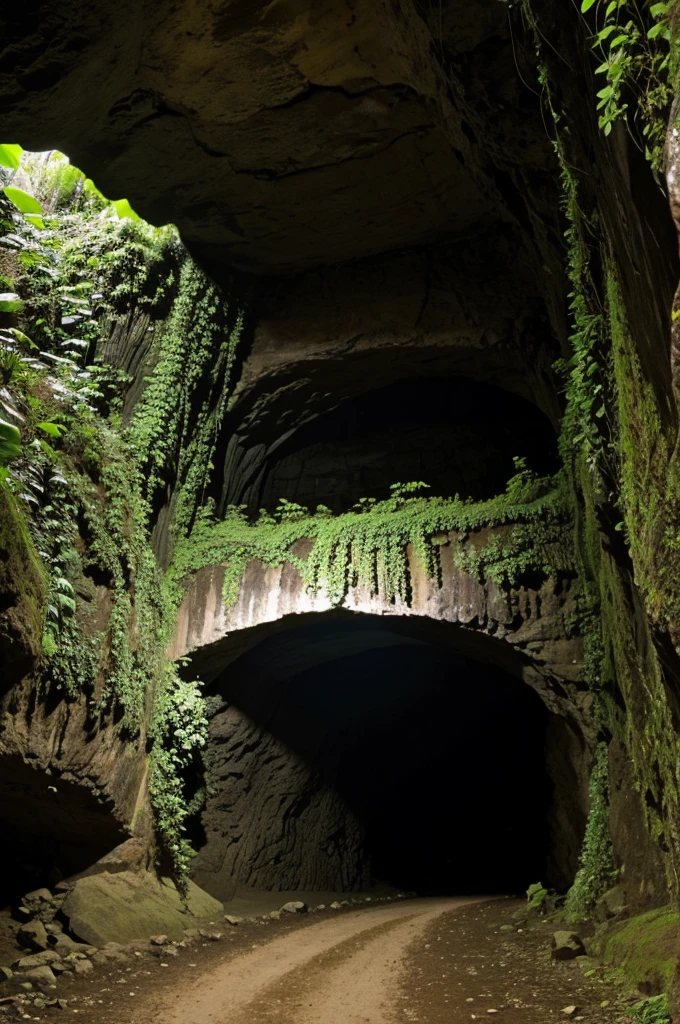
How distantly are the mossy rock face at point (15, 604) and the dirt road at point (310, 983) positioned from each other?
325cm

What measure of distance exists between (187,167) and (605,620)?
814cm

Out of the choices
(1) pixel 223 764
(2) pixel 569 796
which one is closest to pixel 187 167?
(1) pixel 223 764

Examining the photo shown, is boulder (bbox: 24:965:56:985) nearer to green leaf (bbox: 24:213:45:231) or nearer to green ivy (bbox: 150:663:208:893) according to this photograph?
green ivy (bbox: 150:663:208:893)

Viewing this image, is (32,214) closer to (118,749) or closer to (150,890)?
(118,749)

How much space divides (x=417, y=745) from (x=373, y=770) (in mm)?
1484

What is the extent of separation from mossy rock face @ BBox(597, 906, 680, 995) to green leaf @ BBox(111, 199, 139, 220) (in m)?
10.6

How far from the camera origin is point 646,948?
539 centimetres

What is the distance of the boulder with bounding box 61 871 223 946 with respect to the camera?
744 cm

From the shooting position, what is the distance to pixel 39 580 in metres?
4.25

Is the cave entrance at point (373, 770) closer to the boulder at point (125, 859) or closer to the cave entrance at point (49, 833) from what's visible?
the boulder at point (125, 859)

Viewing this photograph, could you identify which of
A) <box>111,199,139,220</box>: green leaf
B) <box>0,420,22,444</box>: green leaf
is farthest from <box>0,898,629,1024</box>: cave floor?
<box>111,199,139,220</box>: green leaf

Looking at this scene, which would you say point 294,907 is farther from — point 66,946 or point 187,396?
point 187,396

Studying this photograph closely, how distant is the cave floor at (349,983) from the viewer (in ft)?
17.3

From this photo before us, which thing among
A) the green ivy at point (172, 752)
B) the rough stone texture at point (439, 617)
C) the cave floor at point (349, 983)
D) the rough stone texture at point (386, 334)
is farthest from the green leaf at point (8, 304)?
the rough stone texture at point (386, 334)
